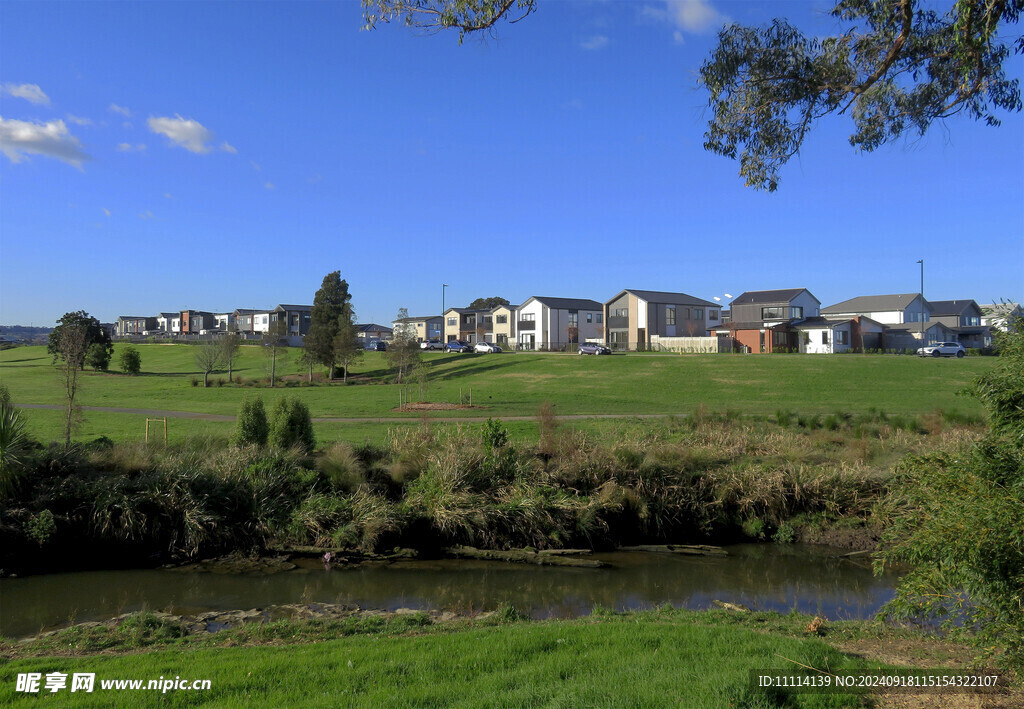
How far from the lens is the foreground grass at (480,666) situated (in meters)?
6.00

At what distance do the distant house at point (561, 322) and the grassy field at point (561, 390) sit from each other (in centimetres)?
2779

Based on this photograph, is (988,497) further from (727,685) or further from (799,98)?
(799,98)

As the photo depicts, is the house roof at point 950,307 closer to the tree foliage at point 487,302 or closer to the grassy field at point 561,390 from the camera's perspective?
the grassy field at point 561,390

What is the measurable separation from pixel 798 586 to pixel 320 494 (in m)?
11.0

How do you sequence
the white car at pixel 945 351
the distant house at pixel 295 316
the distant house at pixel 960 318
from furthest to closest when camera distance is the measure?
the distant house at pixel 295 316
the distant house at pixel 960 318
the white car at pixel 945 351

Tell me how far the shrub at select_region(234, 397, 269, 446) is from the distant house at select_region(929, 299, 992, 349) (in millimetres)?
78892

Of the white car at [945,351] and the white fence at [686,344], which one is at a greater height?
the white fence at [686,344]

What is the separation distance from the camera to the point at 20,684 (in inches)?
263

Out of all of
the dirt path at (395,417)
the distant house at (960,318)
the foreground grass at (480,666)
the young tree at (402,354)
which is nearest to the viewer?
the foreground grass at (480,666)

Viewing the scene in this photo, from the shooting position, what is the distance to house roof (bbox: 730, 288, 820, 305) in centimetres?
7850

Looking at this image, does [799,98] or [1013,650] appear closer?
[1013,650]

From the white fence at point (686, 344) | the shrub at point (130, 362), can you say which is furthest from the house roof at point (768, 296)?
the shrub at point (130, 362)

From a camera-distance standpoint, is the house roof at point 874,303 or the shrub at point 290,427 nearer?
the shrub at point 290,427

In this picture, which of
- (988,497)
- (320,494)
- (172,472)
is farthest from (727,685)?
(172,472)
